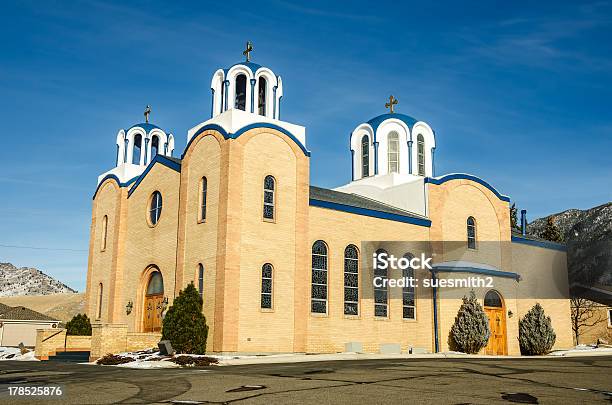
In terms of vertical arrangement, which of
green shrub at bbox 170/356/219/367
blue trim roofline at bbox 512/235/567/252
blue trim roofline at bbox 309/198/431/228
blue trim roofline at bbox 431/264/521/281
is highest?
blue trim roofline at bbox 309/198/431/228

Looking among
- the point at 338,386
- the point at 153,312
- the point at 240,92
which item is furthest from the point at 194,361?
the point at 240,92

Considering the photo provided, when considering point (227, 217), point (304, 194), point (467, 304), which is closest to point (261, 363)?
point (227, 217)

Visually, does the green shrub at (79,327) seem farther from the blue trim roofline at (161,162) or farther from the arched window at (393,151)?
the arched window at (393,151)

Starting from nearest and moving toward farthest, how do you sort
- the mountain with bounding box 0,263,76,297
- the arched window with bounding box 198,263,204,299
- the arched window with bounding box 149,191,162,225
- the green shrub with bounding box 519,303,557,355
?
the arched window with bounding box 198,263,204,299 → the arched window with bounding box 149,191,162,225 → the green shrub with bounding box 519,303,557,355 → the mountain with bounding box 0,263,76,297

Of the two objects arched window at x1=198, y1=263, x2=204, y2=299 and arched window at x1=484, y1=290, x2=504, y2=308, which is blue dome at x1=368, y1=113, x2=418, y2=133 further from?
arched window at x1=198, y1=263, x2=204, y2=299

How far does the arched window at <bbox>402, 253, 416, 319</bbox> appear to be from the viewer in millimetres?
28062

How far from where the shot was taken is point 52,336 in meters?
26.2

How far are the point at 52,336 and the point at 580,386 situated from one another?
21324 millimetres

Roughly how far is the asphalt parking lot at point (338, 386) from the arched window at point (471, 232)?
15.5m

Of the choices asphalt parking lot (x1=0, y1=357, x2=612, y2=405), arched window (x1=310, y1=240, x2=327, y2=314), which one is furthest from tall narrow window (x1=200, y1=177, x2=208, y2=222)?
asphalt parking lot (x1=0, y1=357, x2=612, y2=405)

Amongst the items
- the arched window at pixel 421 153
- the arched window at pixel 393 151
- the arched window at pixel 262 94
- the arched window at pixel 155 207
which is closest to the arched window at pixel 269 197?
the arched window at pixel 262 94

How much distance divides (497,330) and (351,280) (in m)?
8.73

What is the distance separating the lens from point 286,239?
958 inches

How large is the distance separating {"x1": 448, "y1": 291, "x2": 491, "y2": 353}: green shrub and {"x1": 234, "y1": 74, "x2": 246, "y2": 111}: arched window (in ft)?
43.8
